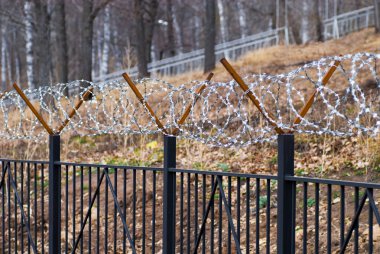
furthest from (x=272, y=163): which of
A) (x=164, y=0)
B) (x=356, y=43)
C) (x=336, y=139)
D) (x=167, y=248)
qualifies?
(x=164, y=0)

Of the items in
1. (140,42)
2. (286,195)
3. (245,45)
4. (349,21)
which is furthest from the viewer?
(349,21)

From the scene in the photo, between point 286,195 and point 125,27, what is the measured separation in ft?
117

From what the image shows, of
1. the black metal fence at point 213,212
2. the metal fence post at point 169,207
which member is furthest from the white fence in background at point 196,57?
the metal fence post at point 169,207

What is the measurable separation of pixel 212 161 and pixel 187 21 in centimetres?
3419

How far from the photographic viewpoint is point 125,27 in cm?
3925

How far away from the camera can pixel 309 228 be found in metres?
7.67

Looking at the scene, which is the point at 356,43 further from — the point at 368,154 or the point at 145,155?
the point at 368,154

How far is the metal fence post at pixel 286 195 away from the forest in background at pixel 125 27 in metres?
8.27

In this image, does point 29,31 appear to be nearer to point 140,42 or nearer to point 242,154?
point 140,42

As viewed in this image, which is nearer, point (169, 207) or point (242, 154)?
point (169, 207)

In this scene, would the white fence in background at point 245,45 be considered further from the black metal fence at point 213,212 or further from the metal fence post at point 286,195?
the metal fence post at point 286,195

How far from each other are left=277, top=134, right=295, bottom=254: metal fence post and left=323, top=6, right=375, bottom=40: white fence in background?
23477 millimetres

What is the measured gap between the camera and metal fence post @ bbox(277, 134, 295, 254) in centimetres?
427

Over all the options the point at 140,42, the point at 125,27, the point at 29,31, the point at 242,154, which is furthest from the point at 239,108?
the point at 125,27
